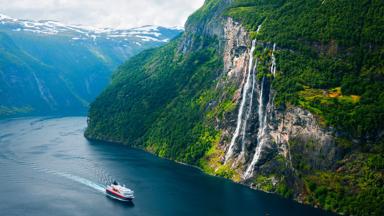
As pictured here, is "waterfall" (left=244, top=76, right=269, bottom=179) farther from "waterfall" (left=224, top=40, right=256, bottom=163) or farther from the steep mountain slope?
"waterfall" (left=224, top=40, right=256, bottom=163)

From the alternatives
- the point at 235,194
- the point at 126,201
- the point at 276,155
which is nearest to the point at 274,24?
the point at 276,155

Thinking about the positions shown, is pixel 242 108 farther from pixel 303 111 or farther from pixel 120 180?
pixel 120 180

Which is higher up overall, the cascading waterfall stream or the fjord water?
the cascading waterfall stream

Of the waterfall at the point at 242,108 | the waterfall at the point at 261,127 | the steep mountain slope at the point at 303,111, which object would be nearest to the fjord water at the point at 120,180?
the waterfall at the point at 261,127

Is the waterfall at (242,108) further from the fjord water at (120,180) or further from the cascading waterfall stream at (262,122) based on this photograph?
the fjord water at (120,180)

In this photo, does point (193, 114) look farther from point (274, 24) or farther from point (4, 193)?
point (4, 193)

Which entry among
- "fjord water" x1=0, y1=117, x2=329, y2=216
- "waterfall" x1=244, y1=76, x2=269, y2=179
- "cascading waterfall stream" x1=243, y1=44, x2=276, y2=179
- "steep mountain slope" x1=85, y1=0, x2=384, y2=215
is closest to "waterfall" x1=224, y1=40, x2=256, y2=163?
"steep mountain slope" x1=85, y1=0, x2=384, y2=215

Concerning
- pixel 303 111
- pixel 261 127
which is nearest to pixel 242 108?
pixel 261 127
